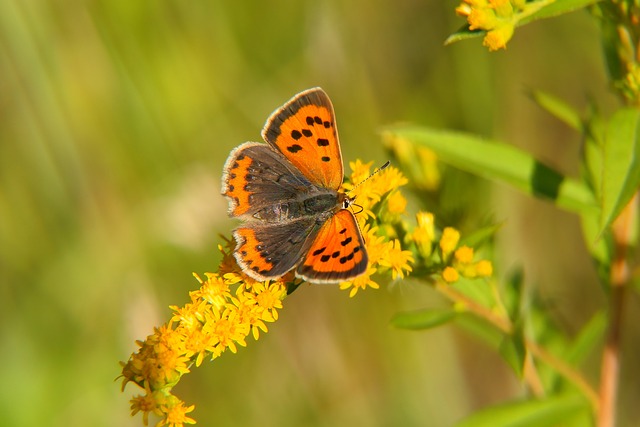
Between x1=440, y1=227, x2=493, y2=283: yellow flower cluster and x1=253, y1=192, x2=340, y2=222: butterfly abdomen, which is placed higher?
x1=253, y1=192, x2=340, y2=222: butterfly abdomen

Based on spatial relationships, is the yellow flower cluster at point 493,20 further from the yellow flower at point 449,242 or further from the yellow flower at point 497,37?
the yellow flower at point 449,242

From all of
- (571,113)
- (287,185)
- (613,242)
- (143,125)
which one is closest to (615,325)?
(613,242)

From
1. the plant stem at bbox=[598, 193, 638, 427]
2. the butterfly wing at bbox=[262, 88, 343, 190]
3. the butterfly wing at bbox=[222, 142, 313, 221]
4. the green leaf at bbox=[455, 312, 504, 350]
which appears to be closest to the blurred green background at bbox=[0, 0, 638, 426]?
the green leaf at bbox=[455, 312, 504, 350]

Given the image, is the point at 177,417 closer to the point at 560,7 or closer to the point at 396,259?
the point at 396,259

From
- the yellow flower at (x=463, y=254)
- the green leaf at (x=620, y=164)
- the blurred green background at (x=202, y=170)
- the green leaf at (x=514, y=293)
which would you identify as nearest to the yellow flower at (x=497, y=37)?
the green leaf at (x=620, y=164)

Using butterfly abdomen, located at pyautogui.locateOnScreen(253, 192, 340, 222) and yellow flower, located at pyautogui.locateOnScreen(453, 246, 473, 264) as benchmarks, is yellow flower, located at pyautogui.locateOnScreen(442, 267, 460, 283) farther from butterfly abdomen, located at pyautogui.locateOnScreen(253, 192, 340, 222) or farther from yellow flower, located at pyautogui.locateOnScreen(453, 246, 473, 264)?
butterfly abdomen, located at pyautogui.locateOnScreen(253, 192, 340, 222)
